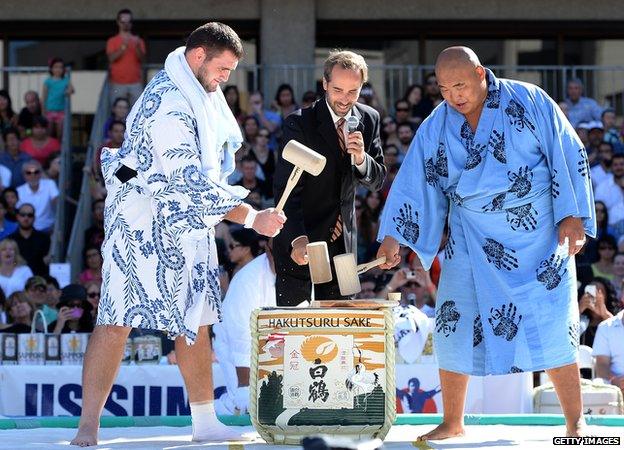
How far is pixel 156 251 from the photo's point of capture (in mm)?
5590

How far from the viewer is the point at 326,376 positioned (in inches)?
215

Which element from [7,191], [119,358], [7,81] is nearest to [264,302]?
[119,358]

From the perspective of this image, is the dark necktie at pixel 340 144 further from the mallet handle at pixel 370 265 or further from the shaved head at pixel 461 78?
the shaved head at pixel 461 78

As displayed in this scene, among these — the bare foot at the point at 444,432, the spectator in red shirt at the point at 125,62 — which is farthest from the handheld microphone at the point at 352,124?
the spectator in red shirt at the point at 125,62

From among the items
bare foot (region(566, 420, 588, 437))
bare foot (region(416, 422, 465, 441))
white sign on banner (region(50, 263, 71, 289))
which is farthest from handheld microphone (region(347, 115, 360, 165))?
white sign on banner (region(50, 263, 71, 289))

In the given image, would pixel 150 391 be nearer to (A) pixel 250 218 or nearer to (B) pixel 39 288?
(B) pixel 39 288

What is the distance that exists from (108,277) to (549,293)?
1767 millimetres

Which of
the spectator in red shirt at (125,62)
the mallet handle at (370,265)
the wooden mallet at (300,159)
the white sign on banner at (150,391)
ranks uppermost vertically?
the spectator in red shirt at (125,62)

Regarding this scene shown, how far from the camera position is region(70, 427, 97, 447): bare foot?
5.50m

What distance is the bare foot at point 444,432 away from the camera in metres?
5.73

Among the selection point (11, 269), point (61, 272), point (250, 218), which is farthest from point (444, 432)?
point (11, 269)

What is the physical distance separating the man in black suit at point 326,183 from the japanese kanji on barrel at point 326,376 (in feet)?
2.28
